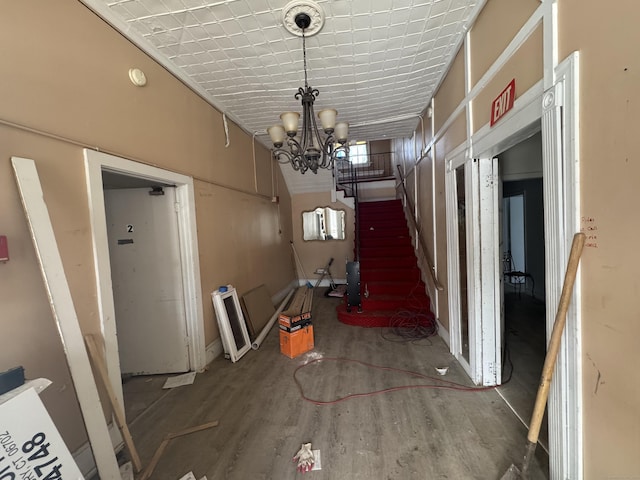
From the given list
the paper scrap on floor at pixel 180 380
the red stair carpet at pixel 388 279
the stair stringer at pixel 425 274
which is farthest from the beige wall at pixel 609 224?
the paper scrap on floor at pixel 180 380

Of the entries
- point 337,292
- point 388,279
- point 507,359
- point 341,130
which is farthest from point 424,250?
point 341,130

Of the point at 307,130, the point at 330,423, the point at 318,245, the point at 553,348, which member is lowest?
the point at 330,423

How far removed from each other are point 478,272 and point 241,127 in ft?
12.1

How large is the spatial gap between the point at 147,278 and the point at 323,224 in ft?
14.3

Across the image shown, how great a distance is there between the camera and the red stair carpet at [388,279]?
3918 millimetres

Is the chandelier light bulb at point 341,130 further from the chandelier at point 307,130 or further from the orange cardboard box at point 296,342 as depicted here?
the orange cardboard box at point 296,342

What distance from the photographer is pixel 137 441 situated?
194 centimetres

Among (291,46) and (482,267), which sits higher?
(291,46)

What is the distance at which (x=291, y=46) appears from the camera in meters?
2.28

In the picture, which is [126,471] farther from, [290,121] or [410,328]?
[410,328]

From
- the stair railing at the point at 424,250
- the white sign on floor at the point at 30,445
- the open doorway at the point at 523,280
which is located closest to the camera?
the white sign on floor at the point at 30,445

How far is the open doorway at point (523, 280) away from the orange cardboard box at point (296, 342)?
2.02 metres

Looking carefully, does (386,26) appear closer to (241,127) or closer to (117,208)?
(241,127)

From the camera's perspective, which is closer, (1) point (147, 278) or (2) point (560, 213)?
(2) point (560, 213)
